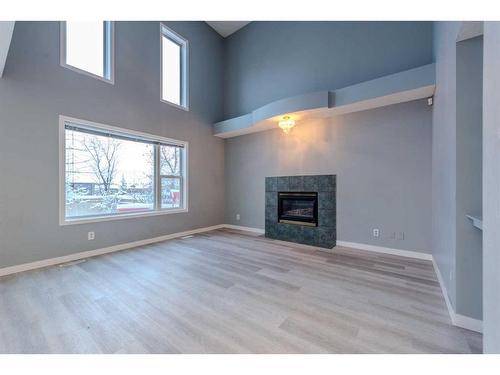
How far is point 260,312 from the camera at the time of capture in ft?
5.50

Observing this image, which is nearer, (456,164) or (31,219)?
(456,164)

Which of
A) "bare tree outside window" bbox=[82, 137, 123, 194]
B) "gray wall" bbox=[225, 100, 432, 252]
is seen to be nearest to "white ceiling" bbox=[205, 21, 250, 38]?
"gray wall" bbox=[225, 100, 432, 252]

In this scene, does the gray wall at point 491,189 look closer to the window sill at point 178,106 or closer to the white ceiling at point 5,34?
the white ceiling at point 5,34

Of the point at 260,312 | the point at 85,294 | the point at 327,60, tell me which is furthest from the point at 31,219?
the point at 327,60

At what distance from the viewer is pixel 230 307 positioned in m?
1.75

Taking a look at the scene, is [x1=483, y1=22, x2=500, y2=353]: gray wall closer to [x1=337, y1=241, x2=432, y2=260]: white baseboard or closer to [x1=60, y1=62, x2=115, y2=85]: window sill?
[x1=337, y1=241, x2=432, y2=260]: white baseboard

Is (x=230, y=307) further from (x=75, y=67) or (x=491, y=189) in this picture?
(x=75, y=67)

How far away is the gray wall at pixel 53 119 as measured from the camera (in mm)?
2480

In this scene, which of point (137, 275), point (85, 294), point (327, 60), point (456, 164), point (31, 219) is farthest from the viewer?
point (327, 60)

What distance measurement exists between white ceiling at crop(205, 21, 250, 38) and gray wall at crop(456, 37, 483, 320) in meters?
4.94

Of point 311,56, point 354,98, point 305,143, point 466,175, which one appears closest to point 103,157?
point 305,143
